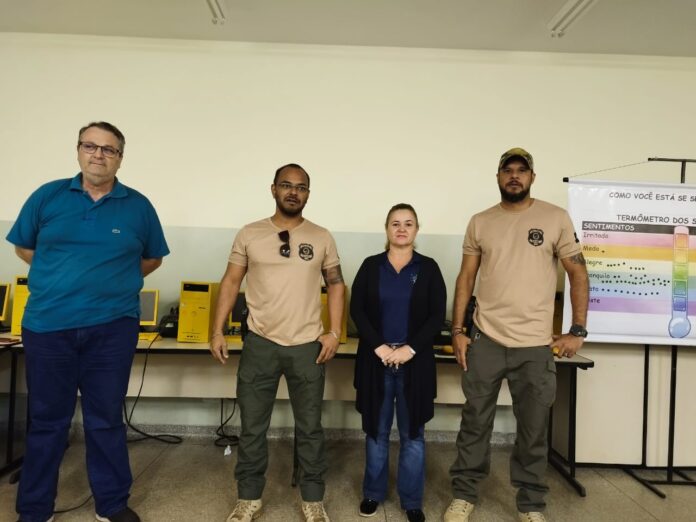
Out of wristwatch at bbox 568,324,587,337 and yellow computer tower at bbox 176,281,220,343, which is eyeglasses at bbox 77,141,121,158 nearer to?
yellow computer tower at bbox 176,281,220,343

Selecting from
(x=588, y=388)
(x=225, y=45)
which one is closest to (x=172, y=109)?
(x=225, y=45)

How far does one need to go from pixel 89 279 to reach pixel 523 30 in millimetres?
3037

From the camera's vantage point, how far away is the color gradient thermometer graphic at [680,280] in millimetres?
2631

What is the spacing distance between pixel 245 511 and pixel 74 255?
4.58 feet

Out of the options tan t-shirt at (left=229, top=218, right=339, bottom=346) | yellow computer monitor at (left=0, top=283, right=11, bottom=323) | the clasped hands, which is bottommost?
the clasped hands

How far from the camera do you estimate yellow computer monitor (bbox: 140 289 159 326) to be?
2805mm

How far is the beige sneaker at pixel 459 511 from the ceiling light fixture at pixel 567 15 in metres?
2.76

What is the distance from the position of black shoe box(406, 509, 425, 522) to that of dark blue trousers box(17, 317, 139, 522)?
1.38 m

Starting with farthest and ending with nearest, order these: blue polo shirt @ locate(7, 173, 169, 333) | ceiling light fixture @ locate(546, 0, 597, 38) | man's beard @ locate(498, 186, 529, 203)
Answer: ceiling light fixture @ locate(546, 0, 597, 38)
man's beard @ locate(498, 186, 529, 203)
blue polo shirt @ locate(7, 173, 169, 333)

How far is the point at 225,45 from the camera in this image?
3154mm

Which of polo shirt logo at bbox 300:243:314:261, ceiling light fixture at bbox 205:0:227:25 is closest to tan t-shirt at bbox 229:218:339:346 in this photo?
polo shirt logo at bbox 300:243:314:261

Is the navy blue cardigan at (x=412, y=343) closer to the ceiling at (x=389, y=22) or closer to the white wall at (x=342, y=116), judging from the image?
the white wall at (x=342, y=116)

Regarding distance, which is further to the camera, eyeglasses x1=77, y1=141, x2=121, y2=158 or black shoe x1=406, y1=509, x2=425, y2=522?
black shoe x1=406, y1=509, x2=425, y2=522

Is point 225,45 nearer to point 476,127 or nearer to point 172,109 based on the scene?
point 172,109
